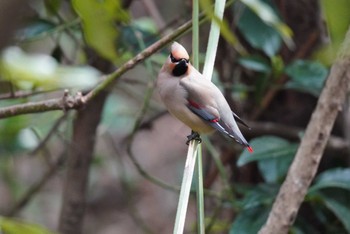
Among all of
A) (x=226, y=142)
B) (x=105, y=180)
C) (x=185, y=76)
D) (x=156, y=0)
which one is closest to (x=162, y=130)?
(x=105, y=180)

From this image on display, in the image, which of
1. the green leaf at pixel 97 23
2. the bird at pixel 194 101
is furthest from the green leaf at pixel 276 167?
the green leaf at pixel 97 23

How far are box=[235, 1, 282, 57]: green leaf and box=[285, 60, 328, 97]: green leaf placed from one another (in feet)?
0.30

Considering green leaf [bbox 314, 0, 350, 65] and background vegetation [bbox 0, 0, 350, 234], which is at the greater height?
background vegetation [bbox 0, 0, 350, 234]

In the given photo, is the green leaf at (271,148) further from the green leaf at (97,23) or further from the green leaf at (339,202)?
the green leaf at (97,23)

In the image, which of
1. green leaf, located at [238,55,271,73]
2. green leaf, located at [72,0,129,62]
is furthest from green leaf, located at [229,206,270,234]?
green leaf, located at [72,0,129,62]

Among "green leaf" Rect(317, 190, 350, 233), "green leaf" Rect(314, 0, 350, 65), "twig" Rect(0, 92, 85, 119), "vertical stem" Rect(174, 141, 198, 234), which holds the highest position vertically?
"green leaf" Rect(317, 190, 350, 233)

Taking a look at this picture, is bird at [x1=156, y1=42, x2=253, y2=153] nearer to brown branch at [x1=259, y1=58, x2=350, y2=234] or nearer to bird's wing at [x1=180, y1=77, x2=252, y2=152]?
bird's wing at [x1=180, y1=77, x2=252, y2=152]

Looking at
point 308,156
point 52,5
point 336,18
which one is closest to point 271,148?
point 308,156

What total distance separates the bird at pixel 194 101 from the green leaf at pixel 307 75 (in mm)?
638

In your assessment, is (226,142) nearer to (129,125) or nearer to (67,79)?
(129,125)

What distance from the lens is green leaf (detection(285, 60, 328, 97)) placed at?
6.62 feet

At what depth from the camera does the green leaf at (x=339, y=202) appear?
184 cm

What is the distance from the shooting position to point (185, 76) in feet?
4.71

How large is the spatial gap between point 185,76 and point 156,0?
221cm
